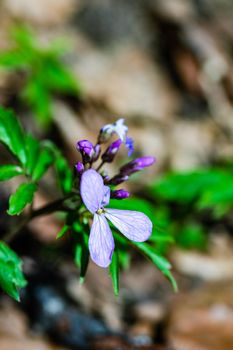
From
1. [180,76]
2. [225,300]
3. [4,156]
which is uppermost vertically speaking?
[180,76]

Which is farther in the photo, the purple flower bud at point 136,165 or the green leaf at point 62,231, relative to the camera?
the purple flower bud at point 136,165

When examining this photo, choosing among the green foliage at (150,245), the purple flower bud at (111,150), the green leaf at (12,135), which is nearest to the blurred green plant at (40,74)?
the green leaf at (12,135)

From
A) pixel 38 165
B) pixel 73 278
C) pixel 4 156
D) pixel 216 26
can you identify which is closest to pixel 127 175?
pixel 38 165

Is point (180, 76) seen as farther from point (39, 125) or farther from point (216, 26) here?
point (39, 125)

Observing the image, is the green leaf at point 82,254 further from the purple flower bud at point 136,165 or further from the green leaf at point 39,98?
the green leaf at point 39,98

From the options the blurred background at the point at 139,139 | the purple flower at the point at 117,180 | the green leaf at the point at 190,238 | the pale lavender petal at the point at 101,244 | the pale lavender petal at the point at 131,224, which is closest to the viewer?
the pale lavender petal at the point at 101,244

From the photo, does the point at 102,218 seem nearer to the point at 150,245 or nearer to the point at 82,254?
the point at 82,254
